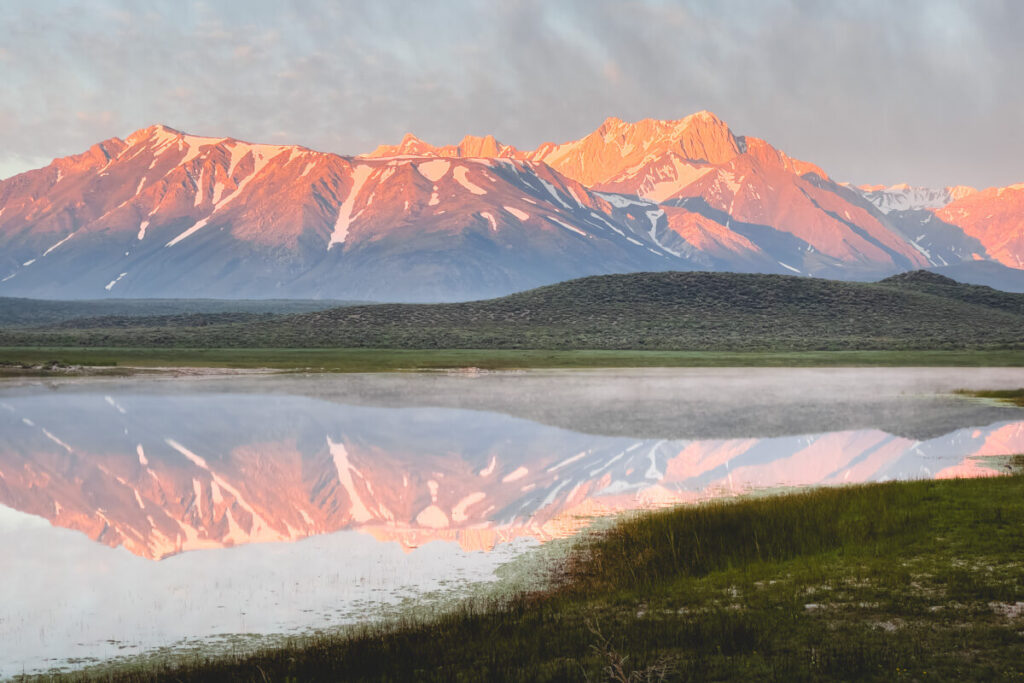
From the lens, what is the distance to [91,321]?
166375mm

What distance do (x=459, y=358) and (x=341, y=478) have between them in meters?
62.1

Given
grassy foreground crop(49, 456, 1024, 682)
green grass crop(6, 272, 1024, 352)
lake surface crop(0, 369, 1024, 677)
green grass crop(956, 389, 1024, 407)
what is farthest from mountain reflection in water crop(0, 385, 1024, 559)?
green grass crop(6, 272, 1024, 352)

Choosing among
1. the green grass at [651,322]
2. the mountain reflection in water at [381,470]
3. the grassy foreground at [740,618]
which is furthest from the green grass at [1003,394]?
the green grass at [651,322]

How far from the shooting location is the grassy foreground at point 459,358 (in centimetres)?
8244

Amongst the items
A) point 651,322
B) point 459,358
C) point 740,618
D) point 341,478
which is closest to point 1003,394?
point 341,478

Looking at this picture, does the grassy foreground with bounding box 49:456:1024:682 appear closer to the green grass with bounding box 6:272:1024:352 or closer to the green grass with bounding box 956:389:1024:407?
the green grass with bounding box 956:389:1024:407

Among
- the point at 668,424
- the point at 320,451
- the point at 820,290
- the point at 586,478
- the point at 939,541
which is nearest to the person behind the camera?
the point at 939,541

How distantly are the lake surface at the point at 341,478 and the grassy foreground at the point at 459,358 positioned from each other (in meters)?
22.5

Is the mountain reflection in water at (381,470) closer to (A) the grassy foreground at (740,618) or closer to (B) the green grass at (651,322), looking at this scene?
(A) the grassy foreground at (740,618)

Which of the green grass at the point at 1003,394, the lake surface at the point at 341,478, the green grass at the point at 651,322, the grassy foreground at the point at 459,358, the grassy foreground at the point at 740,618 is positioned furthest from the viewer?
the green grass at the point at 651,322

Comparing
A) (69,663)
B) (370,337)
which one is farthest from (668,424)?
(370,337)

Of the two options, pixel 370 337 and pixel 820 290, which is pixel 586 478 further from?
pixel 820 290

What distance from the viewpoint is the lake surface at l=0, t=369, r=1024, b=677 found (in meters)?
16.6

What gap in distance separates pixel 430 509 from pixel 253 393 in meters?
35.2
